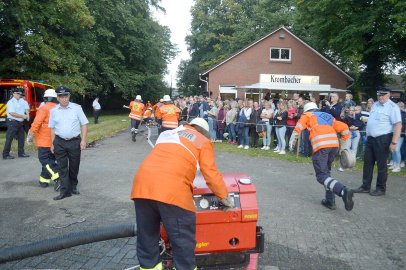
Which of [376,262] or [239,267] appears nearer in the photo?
[239,267]

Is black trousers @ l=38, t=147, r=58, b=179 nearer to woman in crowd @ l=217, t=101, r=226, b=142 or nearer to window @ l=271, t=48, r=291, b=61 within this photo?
woman in crowd @ l=217, t=101, r=226, b=142

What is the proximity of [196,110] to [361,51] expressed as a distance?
14.3 metres

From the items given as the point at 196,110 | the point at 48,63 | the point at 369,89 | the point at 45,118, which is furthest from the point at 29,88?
the point at 369,89

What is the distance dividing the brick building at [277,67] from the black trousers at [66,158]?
26.4 m

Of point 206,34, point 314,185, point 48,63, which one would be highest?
point 206,34

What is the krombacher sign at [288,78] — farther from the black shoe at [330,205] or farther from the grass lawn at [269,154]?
the black shoe at [330,205]

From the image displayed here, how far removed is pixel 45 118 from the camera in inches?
324

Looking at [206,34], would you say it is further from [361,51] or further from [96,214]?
[96,214]

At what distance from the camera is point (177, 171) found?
11.8 feet

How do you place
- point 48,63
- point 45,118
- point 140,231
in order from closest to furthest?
1. point 140,231
2. point 45,118
3. point 48,63

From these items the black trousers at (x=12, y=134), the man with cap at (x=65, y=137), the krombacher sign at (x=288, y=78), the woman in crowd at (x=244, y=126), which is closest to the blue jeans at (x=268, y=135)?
the woman in crowd at (x=244, y=126)

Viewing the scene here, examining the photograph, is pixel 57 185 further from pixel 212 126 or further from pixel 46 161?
pixel 212 126

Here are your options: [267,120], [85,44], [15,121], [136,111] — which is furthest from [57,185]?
[85,44]

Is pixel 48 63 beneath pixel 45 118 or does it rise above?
above
